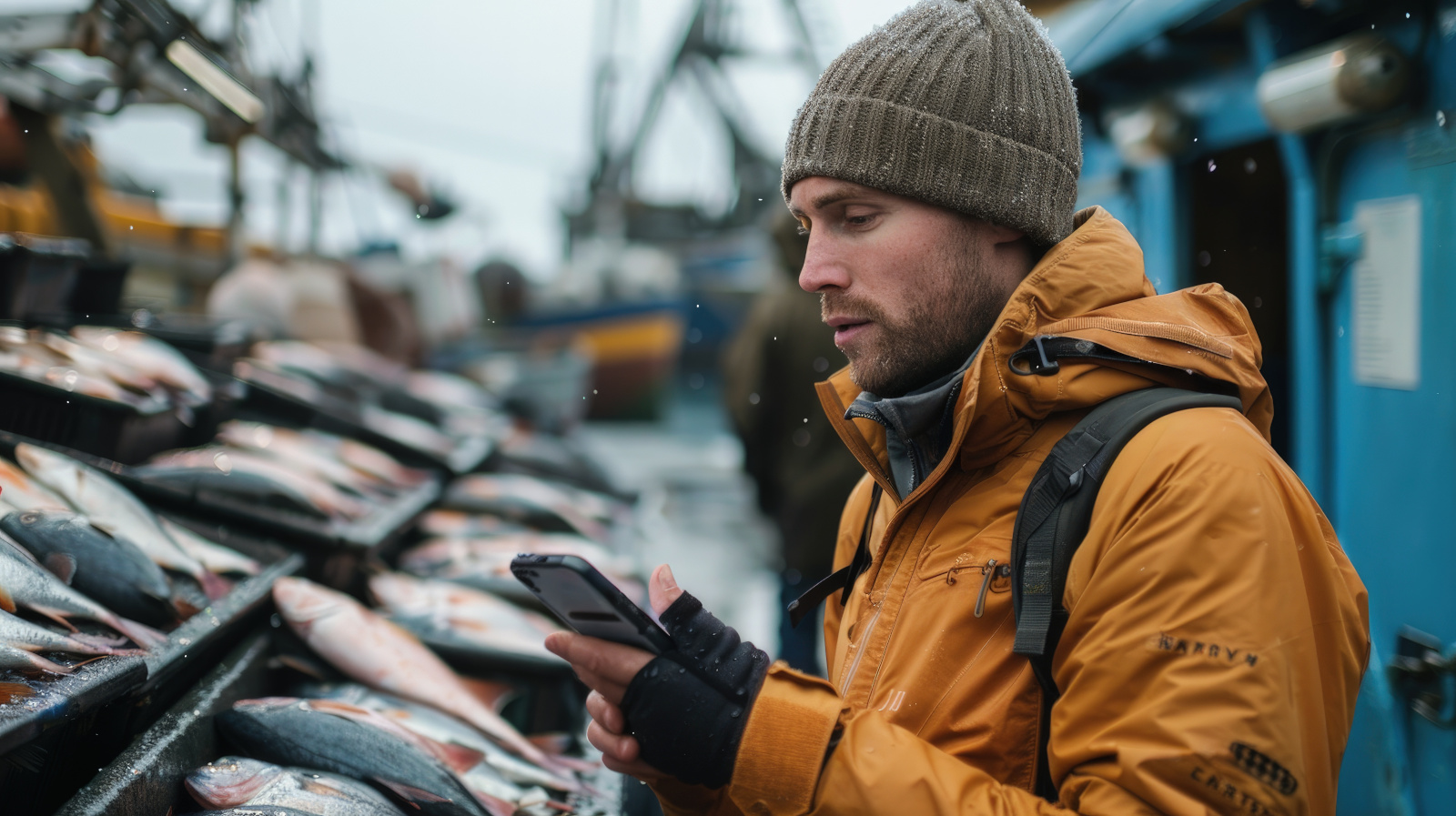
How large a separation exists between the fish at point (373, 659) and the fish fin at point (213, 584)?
0.12 m

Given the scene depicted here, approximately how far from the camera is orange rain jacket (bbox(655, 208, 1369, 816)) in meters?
1.04

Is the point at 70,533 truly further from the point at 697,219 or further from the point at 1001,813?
the point at 697,219

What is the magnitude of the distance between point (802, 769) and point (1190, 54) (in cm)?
271

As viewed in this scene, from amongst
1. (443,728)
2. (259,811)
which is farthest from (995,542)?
(443,728)

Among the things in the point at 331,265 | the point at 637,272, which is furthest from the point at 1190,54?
the point at 637,272

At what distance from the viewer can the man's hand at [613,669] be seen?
1.21 m

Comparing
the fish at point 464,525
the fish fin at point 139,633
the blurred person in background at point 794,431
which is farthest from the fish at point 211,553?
the blurred person in background at point 794,431

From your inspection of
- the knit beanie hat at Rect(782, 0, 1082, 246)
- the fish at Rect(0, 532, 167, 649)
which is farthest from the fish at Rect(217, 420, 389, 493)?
the knit beanie hat at Rect(782, 0, 1082, 246)

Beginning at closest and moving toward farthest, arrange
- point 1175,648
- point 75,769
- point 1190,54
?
point 1175,648, point 75,769, point 1190,54

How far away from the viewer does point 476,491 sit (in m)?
4.23

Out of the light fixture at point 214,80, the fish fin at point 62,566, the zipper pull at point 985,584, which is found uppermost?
the light fixture at point 214,80

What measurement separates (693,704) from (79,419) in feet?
7.42

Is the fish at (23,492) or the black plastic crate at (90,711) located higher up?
the fish at (23,492)

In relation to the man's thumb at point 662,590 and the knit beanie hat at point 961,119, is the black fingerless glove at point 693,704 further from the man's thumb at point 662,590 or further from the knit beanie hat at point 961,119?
the knit beanie hat at point 961,119
